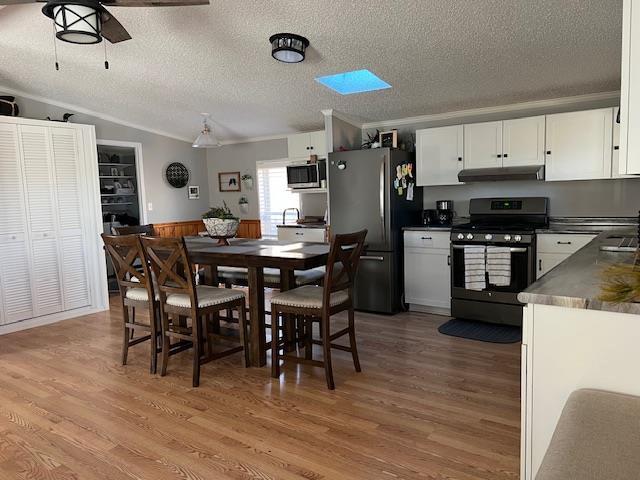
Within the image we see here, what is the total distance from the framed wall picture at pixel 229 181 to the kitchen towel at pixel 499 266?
4.05 metres

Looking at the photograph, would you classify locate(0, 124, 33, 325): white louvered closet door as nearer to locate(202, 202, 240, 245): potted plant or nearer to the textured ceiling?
the textured ceiling

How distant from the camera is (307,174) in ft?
18.2

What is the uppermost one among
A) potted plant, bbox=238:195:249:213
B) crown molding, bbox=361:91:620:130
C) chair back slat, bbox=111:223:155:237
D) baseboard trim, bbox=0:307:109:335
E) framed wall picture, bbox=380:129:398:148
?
crown molding, bbox=361:91:620:130

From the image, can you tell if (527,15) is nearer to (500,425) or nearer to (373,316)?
(500,425)

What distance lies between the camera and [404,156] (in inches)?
186

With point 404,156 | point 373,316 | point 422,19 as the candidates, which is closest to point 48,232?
point 373,316

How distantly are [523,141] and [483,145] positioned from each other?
1.17 feet

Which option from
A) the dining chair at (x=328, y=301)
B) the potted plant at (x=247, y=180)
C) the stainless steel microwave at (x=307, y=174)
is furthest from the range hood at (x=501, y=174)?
the potted plant at (x=247, y=180)

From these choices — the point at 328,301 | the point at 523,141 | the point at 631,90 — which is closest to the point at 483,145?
the point at 523,141

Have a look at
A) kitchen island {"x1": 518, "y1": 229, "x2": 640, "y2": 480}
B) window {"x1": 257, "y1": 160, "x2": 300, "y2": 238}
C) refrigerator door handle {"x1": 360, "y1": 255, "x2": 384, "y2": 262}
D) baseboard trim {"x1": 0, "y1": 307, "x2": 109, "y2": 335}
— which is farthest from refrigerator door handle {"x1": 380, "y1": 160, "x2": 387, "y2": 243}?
baseboard trim {"x1": 0, "y1": 307, "x2": 109, "y2": 335}

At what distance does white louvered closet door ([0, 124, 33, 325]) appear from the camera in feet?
14.2

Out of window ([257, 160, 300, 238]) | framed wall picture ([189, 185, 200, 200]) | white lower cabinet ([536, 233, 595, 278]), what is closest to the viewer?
white lower cabinet ([536, 233, 595, 278])

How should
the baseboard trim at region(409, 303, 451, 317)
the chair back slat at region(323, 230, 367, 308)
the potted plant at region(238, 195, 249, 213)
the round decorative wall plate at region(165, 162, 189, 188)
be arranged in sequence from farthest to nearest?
the potted plant at region(238, 195, 249, 213), the round decorative wall plate at region(165, 162, 189, 188), the baseboard trim at region(409, 303, 451, 317), the chair back slat at region(323, 230, 367, 308)

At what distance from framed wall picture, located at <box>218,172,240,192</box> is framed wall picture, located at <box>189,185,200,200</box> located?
0.35 metres
